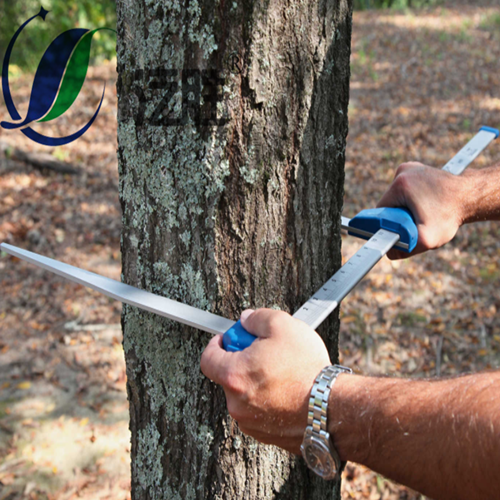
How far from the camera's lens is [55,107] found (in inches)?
57.7

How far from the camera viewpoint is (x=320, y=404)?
3.46 ft

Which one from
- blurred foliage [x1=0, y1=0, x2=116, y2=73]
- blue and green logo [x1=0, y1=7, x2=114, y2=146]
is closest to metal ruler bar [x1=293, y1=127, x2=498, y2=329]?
blue and green logo [x1=0, y1=7, x2=114, y2=146]

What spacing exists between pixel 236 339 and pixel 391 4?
16.8 m

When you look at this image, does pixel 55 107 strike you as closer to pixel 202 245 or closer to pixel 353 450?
pixel 202 245

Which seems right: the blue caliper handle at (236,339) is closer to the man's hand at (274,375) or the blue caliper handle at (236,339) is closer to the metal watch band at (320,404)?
the man's hand at (274,375)

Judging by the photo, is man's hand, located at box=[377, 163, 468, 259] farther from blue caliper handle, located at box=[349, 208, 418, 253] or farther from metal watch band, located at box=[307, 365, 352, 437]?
metal watch band, located at box=[307, 365, 352, 437]

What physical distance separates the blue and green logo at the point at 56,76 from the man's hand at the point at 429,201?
3.61 feet

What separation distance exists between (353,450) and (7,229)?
4.26 meters

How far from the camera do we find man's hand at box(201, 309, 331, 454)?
1071 mm

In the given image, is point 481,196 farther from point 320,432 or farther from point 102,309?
point 102,309

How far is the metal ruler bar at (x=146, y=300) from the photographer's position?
121 centimetres

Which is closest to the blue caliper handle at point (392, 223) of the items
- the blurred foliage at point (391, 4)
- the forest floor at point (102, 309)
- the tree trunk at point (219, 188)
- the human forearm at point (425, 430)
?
the tree trunk at point (219, 188)

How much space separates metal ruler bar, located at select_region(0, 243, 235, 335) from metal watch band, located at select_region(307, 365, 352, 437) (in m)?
0.27

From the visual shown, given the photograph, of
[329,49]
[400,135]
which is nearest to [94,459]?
[329,49]
